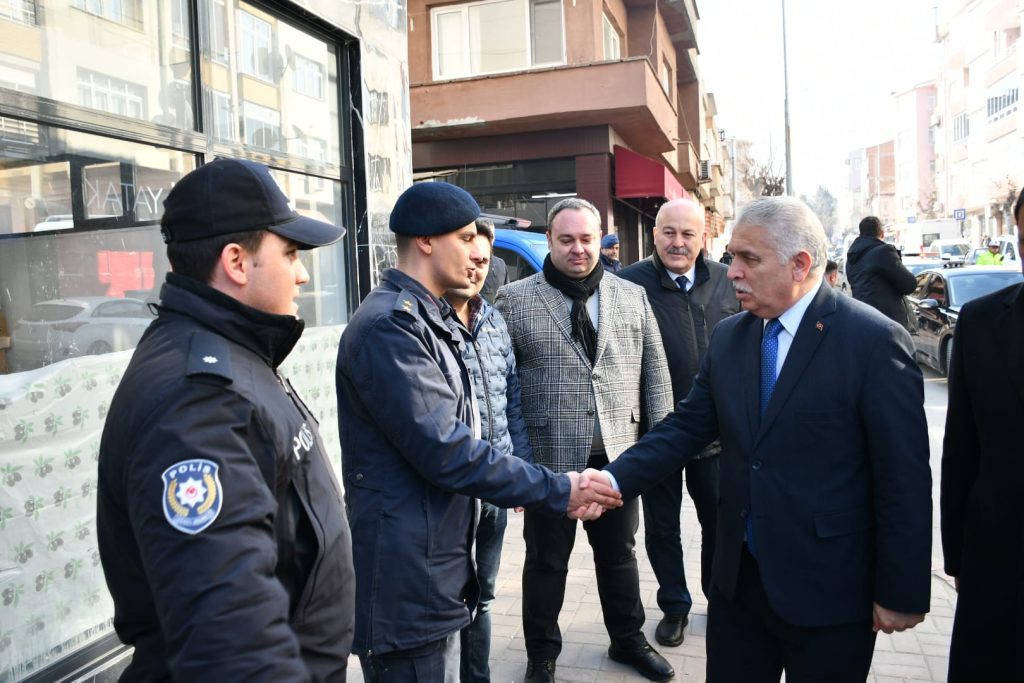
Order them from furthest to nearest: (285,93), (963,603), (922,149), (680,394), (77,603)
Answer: (922,149), (285,93), (680,394), (77,603), (963,603)

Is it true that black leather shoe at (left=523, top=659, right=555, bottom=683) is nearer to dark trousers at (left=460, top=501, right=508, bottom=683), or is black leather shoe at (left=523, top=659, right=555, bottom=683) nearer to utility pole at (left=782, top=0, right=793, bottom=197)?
dark trousers at (left=460, top=501, right=508, bottom=683)

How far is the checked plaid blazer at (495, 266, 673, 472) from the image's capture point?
3.97 meters

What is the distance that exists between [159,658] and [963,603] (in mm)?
2321

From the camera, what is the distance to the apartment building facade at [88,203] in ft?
11.1

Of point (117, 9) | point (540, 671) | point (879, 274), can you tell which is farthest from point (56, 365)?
point (879, 274)

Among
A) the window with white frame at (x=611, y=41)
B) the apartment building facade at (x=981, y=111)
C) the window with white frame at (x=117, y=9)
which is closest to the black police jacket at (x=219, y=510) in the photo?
the window with white frame at (x=117, y=9)

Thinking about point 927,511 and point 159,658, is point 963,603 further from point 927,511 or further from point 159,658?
point 159,658

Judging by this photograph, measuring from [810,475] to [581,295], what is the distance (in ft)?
5.81

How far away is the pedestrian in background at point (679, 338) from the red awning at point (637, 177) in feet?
35.5

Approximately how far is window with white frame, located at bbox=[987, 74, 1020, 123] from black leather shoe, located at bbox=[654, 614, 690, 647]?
54.9m

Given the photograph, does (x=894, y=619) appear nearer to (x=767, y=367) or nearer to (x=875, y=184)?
(x=767, y=367)

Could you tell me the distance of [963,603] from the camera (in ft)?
8.44

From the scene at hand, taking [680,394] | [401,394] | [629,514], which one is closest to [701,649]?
[629,514]

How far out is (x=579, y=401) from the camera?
156 inches
